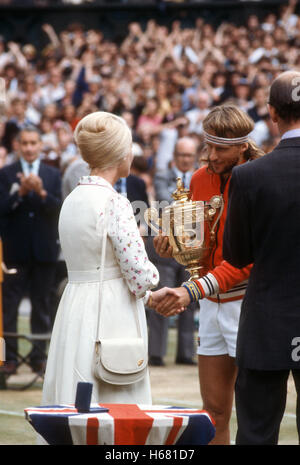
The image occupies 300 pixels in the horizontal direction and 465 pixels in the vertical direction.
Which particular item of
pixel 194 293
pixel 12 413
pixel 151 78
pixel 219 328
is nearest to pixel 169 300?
pixel 194 293

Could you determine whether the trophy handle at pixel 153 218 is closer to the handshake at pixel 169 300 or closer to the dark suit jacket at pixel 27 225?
the handshake at pixel 169 300

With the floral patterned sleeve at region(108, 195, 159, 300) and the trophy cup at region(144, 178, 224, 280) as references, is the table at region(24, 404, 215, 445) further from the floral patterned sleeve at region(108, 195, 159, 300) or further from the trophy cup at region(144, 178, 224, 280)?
the trophy cup at region(144, 178, 224, 280)

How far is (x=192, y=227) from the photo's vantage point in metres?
4.26

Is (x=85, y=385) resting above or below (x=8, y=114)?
below

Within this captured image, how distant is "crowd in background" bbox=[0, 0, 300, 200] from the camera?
1433 centimetres

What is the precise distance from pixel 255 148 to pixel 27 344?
603cm

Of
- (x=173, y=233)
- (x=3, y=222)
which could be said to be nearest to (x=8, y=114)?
(x=3, y=222)

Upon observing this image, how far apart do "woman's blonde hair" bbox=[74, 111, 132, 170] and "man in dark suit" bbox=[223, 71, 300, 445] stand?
0.63 meters

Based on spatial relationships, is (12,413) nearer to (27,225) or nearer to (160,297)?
(27,225)

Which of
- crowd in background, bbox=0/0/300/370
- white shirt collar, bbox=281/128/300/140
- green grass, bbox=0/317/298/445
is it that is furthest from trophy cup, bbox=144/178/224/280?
crowd in background, bbox=0/0/300/370

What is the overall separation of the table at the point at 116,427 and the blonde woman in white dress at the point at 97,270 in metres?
0.74

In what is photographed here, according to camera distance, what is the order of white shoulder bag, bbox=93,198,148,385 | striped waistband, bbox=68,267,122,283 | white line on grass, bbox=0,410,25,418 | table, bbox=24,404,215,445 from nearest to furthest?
1. table, bbox=24,404,215,445
2. white shoulder bag, bbox=93,198,148,385
3. striped waistband, bbox=68,267,122,283
4. white line on grass, bbox=0,410,25,418
